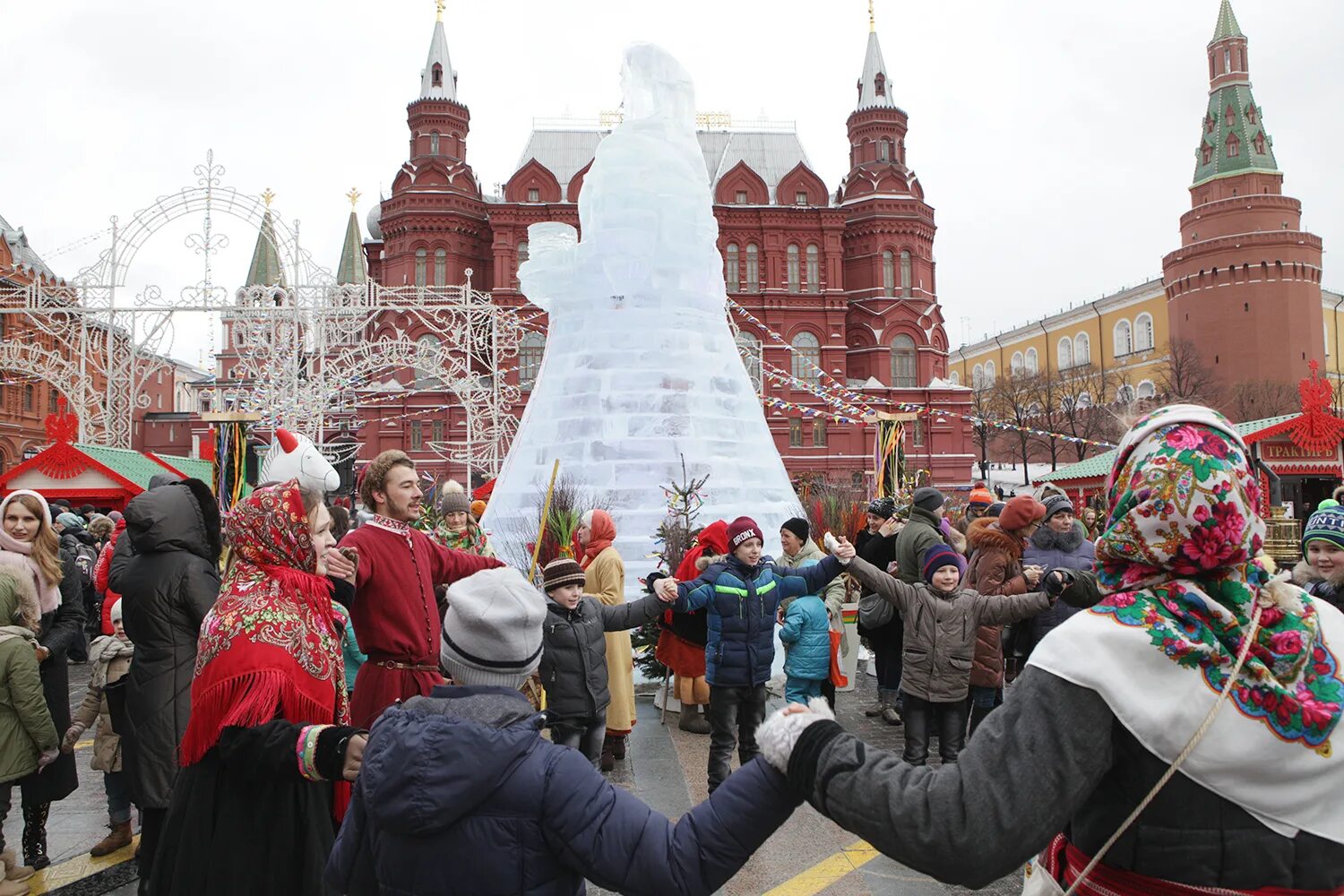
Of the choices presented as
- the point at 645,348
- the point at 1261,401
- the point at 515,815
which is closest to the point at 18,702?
the point at 515,815

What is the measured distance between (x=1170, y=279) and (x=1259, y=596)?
61.3m

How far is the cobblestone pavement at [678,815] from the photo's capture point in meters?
3.89

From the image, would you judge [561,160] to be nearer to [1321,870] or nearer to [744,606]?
[744,606]

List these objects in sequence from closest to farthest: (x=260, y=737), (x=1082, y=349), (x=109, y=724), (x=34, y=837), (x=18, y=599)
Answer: (x=260, y=737) < (x=18, y=599) < (x=34, y=837) < (x=109, y=724) < (x=1082, y=349)

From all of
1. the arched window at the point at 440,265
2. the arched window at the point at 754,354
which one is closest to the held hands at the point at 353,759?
the arched window at the point at 754,354

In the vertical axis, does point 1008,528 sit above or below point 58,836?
above

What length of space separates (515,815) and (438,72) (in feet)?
141

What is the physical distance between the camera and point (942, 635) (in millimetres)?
4727

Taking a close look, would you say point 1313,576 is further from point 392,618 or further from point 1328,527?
point 392,618

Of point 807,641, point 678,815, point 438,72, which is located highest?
point 438,72

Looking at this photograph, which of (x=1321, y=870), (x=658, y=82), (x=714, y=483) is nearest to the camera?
(x=1321, y=870)

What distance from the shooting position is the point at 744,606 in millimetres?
4793

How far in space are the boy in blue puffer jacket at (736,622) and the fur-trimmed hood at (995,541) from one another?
118 centimetres

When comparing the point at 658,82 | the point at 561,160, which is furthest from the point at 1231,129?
the point at 658,82
